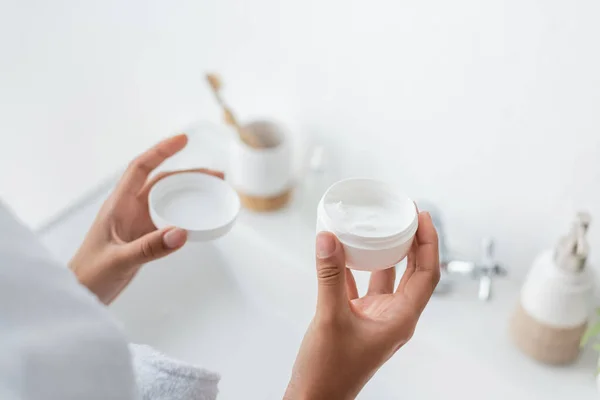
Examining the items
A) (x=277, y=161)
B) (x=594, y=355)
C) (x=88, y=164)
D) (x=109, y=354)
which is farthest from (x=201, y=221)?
(x=88, y=164)

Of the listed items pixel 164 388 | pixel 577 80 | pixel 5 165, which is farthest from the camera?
pixel 5 165

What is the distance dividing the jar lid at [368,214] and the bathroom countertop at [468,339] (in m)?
0.24

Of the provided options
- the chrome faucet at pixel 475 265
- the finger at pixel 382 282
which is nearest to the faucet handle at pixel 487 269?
the chrome faucet at pixel 475 265

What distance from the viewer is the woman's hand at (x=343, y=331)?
481 mm

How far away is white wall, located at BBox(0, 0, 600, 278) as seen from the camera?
26.7 inches

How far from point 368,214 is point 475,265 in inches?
11.2

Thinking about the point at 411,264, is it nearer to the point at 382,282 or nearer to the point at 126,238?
the point at 382,282

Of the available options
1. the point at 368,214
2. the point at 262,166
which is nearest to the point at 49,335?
the point at 368,214

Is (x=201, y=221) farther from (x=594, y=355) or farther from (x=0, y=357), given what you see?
(x=594, y=355)

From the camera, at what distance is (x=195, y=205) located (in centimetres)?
71

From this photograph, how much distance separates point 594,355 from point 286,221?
41cm

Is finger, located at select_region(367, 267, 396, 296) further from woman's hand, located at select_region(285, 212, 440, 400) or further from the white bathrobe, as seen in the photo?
the white bathrobe

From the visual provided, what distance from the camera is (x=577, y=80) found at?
2.16 ft

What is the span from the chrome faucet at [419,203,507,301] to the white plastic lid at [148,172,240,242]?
0.78 feet
